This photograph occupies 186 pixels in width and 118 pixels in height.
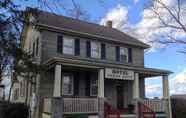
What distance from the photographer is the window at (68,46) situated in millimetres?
18112

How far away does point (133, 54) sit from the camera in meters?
21.6

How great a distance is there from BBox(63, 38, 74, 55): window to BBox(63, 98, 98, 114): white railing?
4214mm

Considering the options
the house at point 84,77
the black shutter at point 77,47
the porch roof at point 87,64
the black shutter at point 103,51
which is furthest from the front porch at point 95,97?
the black shutter at point 103,51

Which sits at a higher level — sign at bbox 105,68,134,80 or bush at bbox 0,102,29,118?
sign at bbox 105,68,134,80

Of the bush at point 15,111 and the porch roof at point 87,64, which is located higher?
the porch roof at point 87,64

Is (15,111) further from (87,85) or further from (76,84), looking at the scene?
(87,85)

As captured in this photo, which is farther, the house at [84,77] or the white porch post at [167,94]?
the white porch post at [167,94]

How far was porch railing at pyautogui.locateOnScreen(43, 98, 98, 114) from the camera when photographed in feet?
48.2

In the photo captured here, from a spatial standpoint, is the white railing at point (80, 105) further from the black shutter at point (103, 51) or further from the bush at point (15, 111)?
the black shutter at point (103, 51)

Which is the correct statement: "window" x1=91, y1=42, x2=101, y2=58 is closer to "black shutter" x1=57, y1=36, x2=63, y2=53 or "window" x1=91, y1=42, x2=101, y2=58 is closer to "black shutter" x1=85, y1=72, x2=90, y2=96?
"black shutter" x1=85, y1=72, x2=90, y2=96

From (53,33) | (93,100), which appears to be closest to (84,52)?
(53,33)

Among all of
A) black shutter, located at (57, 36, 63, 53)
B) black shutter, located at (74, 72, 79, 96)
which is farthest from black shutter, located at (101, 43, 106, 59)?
black shutter, located at (57, 36, 63, 53)

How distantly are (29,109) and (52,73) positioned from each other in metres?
3.15

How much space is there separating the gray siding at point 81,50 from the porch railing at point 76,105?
3.30 m
